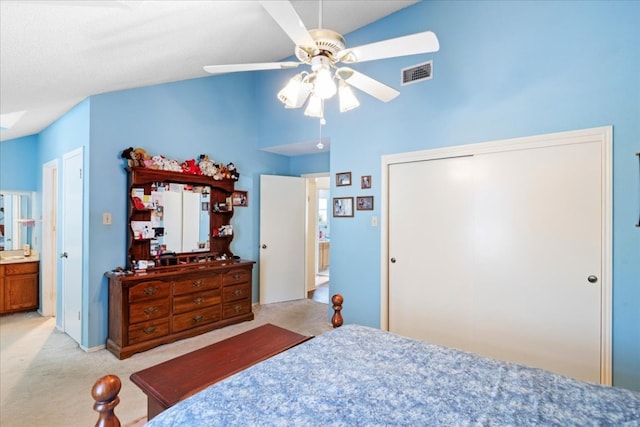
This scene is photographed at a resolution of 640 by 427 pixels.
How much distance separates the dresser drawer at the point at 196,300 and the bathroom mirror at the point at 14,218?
2.94 m

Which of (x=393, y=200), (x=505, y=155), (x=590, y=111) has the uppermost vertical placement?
(x=590, y=111)

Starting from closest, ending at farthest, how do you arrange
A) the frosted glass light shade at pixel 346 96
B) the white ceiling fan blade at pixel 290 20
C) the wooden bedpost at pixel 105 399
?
the wooden bedpost at pixel 105 399 < the white ceiling fan blade at pixel 290 20 < the frosted glass light shade at pixel 346 96

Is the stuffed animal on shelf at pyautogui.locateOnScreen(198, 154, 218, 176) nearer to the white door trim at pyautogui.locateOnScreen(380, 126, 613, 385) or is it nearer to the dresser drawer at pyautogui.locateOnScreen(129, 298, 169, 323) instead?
the dresser drawer at pyautogui.locateOnScreen(129, 298, 169, 323)

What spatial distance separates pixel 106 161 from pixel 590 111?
13.9 feet

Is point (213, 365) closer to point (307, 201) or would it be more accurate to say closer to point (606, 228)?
point (606, 228)

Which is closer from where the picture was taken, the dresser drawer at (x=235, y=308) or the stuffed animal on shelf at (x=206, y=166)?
the dresser drawer at (x=235, y=308)

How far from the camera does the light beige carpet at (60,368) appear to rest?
2127 mm

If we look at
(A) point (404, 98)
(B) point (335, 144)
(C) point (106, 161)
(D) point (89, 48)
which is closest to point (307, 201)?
(B) point (335, 144)

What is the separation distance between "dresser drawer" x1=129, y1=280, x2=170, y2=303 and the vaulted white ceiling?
1.86 m

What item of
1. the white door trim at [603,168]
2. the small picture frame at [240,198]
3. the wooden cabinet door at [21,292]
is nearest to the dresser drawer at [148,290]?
the small picture frame at [240,198]

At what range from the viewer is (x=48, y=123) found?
12.8ft

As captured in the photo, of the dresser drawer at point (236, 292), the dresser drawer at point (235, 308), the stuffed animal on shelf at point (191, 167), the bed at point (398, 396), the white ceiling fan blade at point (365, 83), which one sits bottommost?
the dresser drawer at point (235, 308)

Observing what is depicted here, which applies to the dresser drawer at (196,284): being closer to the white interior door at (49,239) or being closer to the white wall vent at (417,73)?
the white interior door at (49,239)

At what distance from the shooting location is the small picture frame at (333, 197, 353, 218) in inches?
144
